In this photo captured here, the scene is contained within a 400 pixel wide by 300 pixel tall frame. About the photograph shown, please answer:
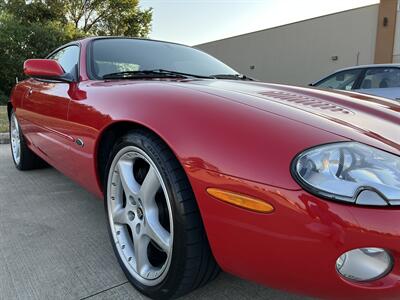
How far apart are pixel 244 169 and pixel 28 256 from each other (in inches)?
59.6

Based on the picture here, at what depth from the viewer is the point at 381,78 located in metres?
5.75

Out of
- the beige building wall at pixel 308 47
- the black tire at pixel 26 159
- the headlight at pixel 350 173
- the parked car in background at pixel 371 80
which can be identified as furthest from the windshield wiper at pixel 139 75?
the beige building wall at pixel 308 47

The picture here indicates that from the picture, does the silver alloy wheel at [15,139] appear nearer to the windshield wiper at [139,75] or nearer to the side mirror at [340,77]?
the windshield wiper at [139,75]

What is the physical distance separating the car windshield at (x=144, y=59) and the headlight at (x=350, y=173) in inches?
61.8

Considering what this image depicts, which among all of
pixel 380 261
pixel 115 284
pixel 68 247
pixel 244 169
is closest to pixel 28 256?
pixel 68 247

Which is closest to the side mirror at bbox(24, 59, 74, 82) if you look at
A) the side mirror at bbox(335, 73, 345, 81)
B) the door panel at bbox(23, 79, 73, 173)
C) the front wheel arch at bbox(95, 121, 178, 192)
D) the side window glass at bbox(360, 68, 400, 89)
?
the door panel at bbox(23, 79, 73, 173)

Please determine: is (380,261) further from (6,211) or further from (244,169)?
(6,211)

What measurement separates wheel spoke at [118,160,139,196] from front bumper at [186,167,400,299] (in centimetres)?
57

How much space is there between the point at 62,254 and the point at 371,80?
5.24m

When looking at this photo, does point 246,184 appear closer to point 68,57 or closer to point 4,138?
point 68,57

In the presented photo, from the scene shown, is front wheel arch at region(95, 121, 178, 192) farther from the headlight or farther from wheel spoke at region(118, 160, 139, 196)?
the headlight

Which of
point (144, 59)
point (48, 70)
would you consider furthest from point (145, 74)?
point (48, 70)

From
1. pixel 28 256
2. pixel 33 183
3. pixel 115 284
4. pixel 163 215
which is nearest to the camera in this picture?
pixel 163 215

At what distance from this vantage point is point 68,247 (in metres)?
2.30
